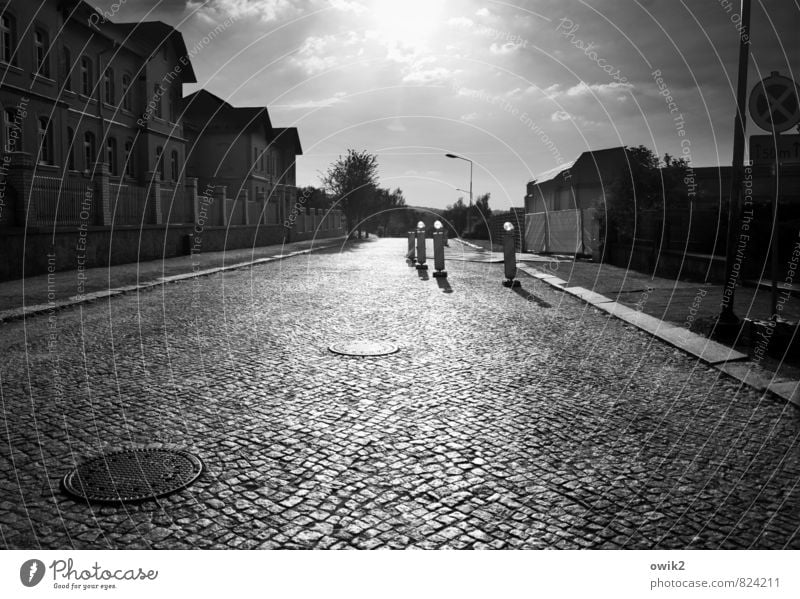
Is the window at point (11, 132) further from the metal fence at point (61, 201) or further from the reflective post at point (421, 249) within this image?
the reflective post at point (421, 249)

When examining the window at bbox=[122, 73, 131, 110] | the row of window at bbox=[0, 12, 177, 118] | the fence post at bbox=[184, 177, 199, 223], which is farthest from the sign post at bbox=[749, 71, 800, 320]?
the window at bbox=[122, 73, 131, 110]

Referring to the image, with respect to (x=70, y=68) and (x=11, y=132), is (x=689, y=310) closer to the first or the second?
(x=11, y=132)

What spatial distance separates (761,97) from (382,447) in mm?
6027

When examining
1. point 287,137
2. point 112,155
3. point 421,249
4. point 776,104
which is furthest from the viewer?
point 287,137

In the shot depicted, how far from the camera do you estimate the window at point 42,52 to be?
25.6 metres

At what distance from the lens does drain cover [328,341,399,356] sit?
287 inches

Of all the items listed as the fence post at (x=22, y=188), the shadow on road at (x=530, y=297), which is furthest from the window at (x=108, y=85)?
the shadow on road at (x=530, y=297)

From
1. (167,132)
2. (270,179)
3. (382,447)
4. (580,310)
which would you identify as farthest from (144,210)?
(270,179)

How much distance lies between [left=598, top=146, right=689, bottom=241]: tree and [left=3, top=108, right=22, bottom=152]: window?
2076cm

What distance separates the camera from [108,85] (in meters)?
31.8

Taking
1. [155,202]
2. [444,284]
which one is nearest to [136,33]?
[155,202]

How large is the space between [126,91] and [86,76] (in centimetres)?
357

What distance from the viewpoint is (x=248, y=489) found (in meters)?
3.51

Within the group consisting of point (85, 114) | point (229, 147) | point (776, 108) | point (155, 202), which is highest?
point (229, 147)
